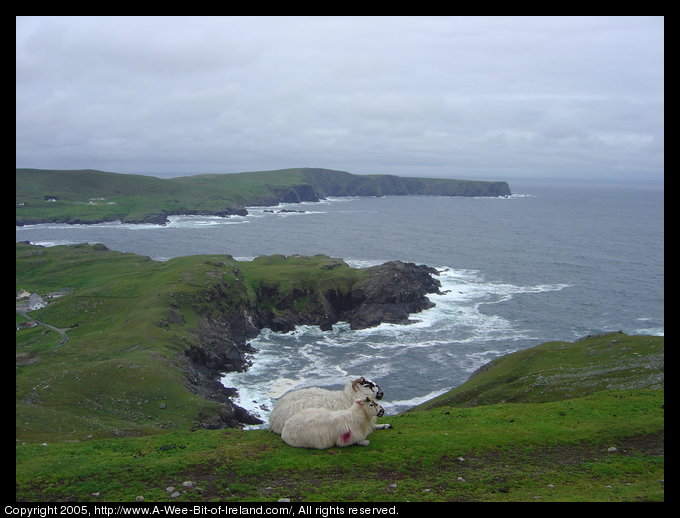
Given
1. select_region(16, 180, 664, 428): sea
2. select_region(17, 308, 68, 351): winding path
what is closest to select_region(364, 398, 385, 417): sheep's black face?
select_region(16, 180, 664, 428): sea

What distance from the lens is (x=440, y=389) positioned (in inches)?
2832

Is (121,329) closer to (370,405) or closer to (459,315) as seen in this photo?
(459,315)

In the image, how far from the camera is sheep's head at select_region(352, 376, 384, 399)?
21.9m

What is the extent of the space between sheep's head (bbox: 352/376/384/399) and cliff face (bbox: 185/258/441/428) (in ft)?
197

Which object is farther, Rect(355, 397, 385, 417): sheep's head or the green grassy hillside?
Rect(355, 397, 385, 417): sheep's head

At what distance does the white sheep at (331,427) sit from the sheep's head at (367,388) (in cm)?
86

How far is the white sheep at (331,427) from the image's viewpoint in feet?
65.3

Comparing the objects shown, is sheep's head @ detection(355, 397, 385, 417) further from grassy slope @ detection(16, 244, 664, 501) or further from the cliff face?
the cliff face

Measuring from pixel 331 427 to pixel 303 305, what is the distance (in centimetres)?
8710

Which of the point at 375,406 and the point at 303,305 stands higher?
the point at 375,406

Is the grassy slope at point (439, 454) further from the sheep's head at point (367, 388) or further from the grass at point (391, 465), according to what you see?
Result: the sheep's head at point (367, 388)

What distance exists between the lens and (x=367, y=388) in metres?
22.2

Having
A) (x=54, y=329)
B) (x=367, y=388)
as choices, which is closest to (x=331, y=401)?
(x=367, y=388)
